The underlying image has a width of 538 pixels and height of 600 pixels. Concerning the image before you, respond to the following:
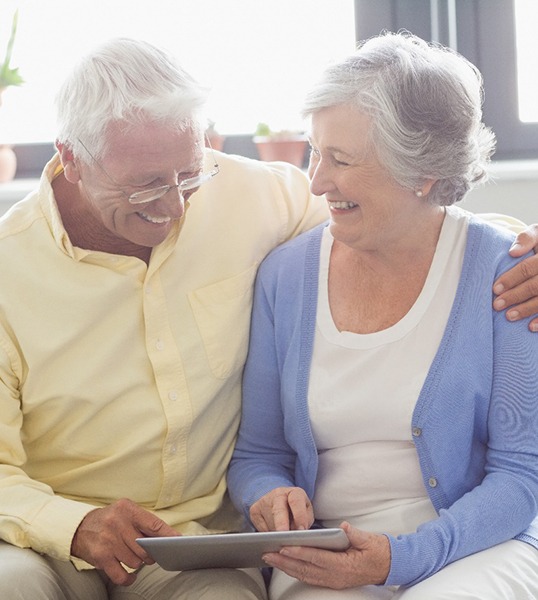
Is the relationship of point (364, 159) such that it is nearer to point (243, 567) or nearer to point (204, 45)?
point (243, 567)

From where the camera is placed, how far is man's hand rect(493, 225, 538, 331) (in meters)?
1.70

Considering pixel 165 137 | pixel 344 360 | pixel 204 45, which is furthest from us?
pixel 204 45

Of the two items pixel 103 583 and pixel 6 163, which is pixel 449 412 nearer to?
pixel 103 583

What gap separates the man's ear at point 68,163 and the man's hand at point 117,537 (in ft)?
1.81

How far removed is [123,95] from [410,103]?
47 cm

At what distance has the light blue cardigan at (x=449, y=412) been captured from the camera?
1642 mm

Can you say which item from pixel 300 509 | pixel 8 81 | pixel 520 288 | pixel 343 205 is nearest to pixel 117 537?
pixel 300 509

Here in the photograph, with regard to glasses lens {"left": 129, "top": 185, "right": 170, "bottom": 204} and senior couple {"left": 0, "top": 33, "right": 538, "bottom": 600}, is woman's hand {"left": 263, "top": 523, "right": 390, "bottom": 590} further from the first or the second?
glasses lens {"left": 129, "top": 185, "right": 170, "bottom": 204}

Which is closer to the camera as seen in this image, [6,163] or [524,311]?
[524,311]

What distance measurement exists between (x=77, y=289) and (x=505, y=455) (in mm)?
781

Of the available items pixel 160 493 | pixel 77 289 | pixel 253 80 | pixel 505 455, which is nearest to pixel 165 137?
pixel 77 289

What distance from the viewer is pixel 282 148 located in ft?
9.37

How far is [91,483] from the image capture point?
6.00 ft

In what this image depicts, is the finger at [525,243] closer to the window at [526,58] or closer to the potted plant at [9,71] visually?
the window at [526,58]
